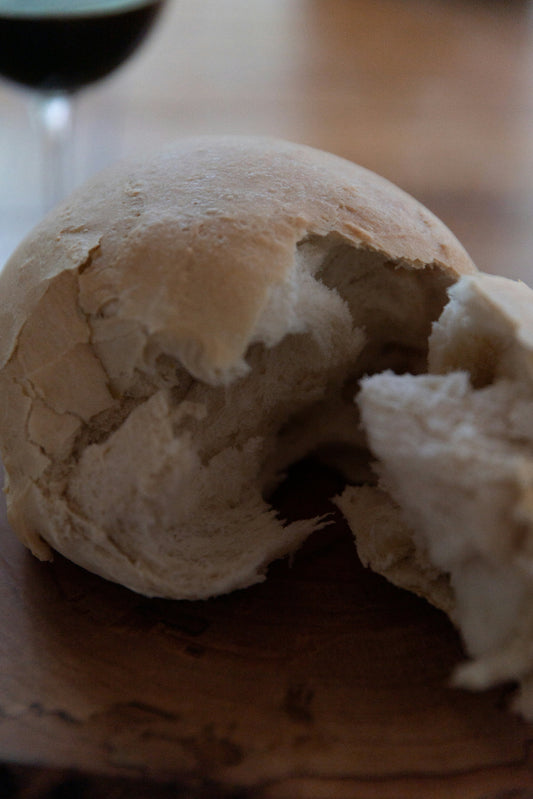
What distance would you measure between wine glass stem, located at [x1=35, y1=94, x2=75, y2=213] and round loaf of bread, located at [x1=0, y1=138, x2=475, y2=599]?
3.03ft

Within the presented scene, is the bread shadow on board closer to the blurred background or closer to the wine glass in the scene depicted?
the blurred background

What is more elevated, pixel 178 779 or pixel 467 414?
pixel 467 414

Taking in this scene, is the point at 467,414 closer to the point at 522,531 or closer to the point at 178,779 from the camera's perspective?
the point at 522,531

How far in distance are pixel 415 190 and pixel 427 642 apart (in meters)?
1.34

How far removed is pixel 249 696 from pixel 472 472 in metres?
0.39

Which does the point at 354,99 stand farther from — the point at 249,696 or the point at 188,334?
the point at 249,696

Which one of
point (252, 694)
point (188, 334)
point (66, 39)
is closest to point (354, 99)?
point (66, 39)

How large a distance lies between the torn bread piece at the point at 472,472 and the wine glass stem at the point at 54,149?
1.28m

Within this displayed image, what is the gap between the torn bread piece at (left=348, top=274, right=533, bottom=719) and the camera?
0.85 metres

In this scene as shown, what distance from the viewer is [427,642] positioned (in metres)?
1.03

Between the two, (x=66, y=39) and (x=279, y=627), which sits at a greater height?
(x=66, y=39)

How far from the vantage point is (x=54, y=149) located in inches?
81.3

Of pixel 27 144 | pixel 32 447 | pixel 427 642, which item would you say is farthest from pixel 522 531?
pixel 27 144

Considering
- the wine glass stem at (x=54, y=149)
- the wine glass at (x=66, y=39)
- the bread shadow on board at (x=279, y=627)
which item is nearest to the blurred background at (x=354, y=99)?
the wine glass stem at (x=54, y=149)
